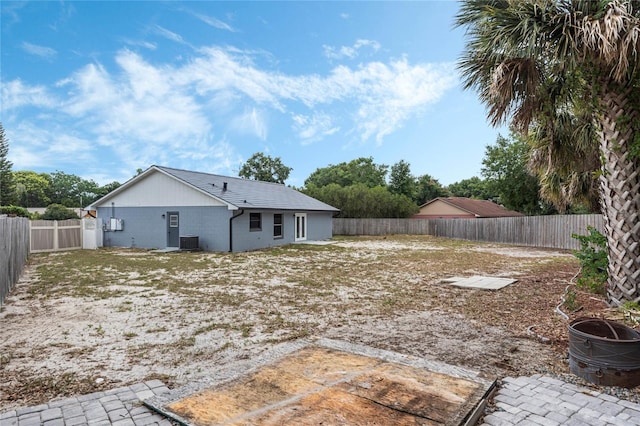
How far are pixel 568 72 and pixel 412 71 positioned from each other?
1076cm

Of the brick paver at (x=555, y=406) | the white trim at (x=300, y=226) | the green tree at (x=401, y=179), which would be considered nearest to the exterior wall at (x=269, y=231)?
the white trim at (x=300, y=226)

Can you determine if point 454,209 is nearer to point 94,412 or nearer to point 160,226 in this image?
point 160,226

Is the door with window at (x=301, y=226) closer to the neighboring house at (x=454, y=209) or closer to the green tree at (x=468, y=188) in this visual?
the neighboring house at (x=454, y=209)

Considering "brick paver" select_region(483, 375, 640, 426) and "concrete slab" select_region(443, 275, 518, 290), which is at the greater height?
"brick paver" select_region(483, 375, 640, 426)

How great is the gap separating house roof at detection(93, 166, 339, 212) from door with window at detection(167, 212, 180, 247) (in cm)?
178

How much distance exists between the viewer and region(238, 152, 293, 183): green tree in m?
45.2

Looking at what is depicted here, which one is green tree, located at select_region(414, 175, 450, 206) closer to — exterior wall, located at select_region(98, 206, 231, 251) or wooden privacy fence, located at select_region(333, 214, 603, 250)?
wooden privacy fence, located at select_region(333, 214, 603, 250)

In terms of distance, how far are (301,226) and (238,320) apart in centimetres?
1578

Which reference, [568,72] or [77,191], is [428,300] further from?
[77,191]

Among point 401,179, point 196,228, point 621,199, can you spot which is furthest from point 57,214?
point 621,199

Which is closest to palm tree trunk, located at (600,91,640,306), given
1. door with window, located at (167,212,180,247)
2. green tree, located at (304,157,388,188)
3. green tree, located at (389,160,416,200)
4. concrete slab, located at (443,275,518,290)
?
concrete slab, located at (443,275,518,290)

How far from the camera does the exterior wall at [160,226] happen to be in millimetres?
15734

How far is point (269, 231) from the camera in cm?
1806

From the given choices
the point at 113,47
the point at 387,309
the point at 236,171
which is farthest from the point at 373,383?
the point at 236,171
